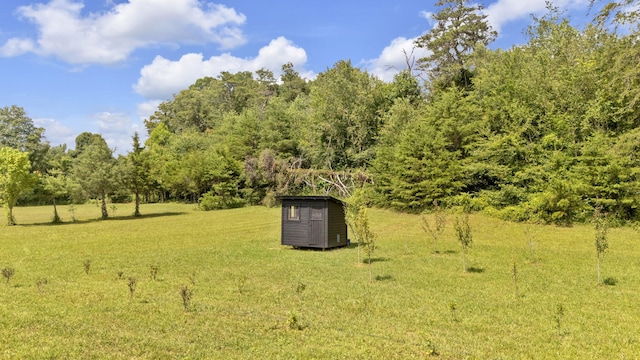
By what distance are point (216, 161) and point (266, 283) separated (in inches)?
1608

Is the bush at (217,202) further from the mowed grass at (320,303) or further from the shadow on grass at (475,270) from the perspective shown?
the shadow on grass at (475,270)

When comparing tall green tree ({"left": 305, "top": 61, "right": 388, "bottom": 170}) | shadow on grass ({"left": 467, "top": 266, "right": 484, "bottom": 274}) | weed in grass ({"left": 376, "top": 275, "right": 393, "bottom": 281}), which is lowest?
weed in grass ({"left": 376, "top": 275, "right": 393, "bottom": 281})

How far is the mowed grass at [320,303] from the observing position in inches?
310

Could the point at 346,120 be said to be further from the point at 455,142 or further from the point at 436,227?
the point at 436,227

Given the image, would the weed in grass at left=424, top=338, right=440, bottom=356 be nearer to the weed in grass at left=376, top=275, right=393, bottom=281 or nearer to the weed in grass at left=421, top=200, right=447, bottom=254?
the weed in grass at left=376, top=275, right=393, bottom=281

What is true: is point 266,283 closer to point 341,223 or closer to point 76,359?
point 76,359

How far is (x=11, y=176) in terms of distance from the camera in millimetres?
34531

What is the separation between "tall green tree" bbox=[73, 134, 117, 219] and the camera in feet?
A: 125

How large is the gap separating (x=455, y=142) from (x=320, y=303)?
30.6m

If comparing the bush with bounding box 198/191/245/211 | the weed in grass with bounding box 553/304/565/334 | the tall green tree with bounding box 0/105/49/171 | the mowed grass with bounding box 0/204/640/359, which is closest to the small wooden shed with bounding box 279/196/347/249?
the mowed grass with bounding box 0/204/640/359

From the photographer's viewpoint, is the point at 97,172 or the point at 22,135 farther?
the point at 22,135

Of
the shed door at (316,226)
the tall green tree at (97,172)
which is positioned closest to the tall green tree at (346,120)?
the tall green tree at (97,172)

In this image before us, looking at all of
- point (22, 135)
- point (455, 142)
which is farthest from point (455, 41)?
point (22, 135)

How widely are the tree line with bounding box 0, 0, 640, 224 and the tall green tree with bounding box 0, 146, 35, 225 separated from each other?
0.27 meters
